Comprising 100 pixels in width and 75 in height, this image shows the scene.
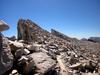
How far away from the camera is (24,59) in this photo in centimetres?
793

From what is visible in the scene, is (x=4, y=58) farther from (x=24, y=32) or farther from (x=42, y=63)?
(x=24, y=32)

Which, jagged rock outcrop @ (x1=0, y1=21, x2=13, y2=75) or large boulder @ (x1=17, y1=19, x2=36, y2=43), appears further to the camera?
large boulder @ (x1=17, y1=19, x2=36, y2=43)

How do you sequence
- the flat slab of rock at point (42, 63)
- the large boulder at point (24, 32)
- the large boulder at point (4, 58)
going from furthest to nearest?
the large boulder at point (24, 32) < the flat slab of rock at point (42, 63) < the large boulder at point (4, 58)

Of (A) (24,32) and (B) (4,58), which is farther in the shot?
(A) (24,32)

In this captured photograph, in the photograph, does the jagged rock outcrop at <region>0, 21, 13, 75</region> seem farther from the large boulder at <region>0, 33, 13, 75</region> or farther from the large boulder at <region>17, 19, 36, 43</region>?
the large boulder at <region>17, 19, 36, 43</region>

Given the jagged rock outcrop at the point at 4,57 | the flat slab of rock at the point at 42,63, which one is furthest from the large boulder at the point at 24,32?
the jagged rock outcrop at the point at 4,57

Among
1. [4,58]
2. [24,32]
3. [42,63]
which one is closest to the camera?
[4,58]

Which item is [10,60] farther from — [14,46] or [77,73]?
[77,73]

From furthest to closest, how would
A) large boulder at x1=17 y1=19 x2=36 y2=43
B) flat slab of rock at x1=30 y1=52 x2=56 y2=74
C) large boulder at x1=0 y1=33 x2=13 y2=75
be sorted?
1. large boulder at x1=17 y1=19 x2=36 y2=43
2. flat slab of rock at x1=30 y1=52 x2=56 y2=74
3. large boulder at x1=0 y1=33 x2=13 y2=75

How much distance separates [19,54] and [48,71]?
1985mm

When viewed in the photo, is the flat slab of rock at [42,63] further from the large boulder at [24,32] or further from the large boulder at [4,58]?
the large boulder at [24,32]

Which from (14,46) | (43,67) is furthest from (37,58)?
(14,46)

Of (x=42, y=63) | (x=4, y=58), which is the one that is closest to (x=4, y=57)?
(x=4, y=58)

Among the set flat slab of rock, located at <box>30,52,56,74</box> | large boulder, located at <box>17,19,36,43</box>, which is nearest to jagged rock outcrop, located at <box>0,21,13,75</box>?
Result: flat slab of rock, located at <box>30,52,56,74</box>
